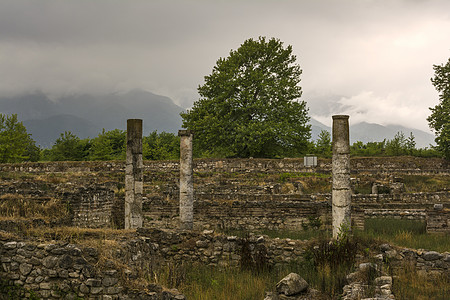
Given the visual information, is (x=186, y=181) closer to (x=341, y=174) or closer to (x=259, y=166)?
(x=341, y=174)

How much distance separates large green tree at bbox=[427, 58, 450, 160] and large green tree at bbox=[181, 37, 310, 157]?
1164 cm

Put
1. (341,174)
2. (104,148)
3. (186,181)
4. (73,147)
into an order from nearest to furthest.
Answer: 1. (341,174)
2. (186,181)
3. (104,148)
4. (73,147)

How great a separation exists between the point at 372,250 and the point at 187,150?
7.70m

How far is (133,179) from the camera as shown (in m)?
15.3

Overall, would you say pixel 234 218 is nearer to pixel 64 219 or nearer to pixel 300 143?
pixel 64 219

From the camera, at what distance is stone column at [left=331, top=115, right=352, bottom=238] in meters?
12.7

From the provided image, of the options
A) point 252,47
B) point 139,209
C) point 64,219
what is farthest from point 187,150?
point 252,47

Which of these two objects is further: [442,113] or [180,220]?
[442,113]

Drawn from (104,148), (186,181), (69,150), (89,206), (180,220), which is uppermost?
(104,148)

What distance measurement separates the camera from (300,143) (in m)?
36.9

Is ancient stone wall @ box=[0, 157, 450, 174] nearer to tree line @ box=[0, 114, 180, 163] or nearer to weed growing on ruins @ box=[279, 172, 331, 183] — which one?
weed growing on ruins @ box=[279, 172, 331, 183]

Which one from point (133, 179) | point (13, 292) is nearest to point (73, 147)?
point (133, 179)

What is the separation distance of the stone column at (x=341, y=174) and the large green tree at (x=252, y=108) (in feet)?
68.2

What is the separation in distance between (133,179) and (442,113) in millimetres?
31137
